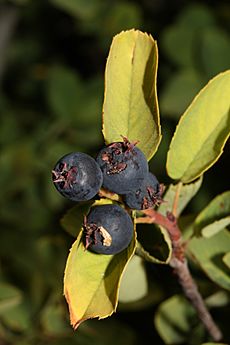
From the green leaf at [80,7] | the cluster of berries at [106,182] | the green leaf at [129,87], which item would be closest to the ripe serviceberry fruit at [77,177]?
the cluster of berries at [106,182]

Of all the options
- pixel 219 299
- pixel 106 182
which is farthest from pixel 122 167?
pixel 219 299

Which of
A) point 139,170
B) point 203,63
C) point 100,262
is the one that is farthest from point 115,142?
point 203,63

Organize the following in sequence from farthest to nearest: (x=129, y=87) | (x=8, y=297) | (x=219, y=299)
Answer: (x=8, y=297)
(x=219, y=299)
(x=129, y=87)

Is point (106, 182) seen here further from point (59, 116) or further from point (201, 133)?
point (59, 116)

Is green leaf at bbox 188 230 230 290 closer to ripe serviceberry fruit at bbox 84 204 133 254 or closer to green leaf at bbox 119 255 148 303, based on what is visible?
green leaf at bbox 119 255 148 303

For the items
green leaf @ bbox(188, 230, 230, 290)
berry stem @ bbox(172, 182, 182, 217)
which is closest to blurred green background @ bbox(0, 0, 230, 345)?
green leaf @ bbox(188, 230, 230, 290)

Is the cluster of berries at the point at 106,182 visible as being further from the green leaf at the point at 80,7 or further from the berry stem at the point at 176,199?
the green leaf at the point at 80,7
